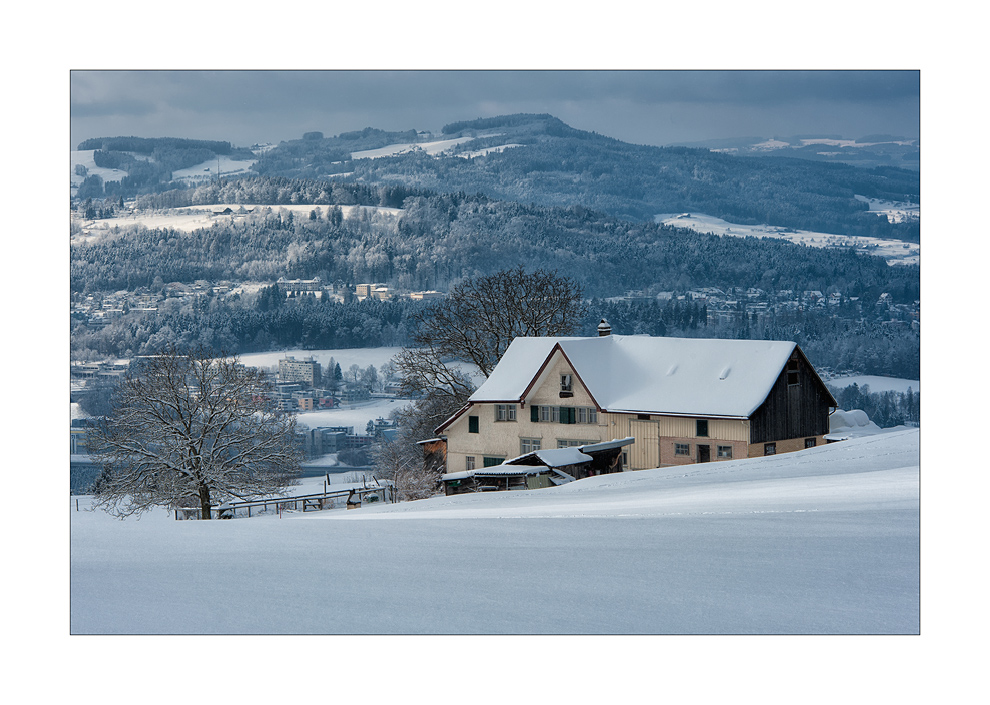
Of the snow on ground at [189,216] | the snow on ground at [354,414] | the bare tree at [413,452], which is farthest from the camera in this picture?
the snow on ground at [354,414]

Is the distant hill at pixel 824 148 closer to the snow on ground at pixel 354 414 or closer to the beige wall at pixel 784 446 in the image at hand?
the beige wall at pixel 784 446

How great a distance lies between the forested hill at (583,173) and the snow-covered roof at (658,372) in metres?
8.11

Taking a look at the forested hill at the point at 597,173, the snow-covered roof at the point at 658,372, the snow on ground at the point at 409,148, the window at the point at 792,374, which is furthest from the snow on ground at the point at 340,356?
the window at the point at 792,374

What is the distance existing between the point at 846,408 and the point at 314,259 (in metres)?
51.7

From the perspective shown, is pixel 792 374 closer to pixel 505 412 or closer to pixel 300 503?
pixel 505 412

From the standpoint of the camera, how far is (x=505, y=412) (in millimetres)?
37500

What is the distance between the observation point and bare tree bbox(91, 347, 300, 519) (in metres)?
29.4

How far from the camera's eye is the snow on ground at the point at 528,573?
777 cm

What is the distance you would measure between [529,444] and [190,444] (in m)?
13.6

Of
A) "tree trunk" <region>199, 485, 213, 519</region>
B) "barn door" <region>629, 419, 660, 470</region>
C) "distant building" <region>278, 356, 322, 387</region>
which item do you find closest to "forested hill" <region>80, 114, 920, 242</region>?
"barn door" <region>629, 419, 660, 470</region>

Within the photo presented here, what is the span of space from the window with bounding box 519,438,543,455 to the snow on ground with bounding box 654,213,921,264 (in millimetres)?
16063

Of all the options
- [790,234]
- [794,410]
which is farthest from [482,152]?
[794,410]

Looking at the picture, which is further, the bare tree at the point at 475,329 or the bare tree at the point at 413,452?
the bare tree at the point at 475,329

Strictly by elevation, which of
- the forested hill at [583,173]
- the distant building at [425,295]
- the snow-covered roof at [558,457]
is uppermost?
the forested hill at [583,173]
